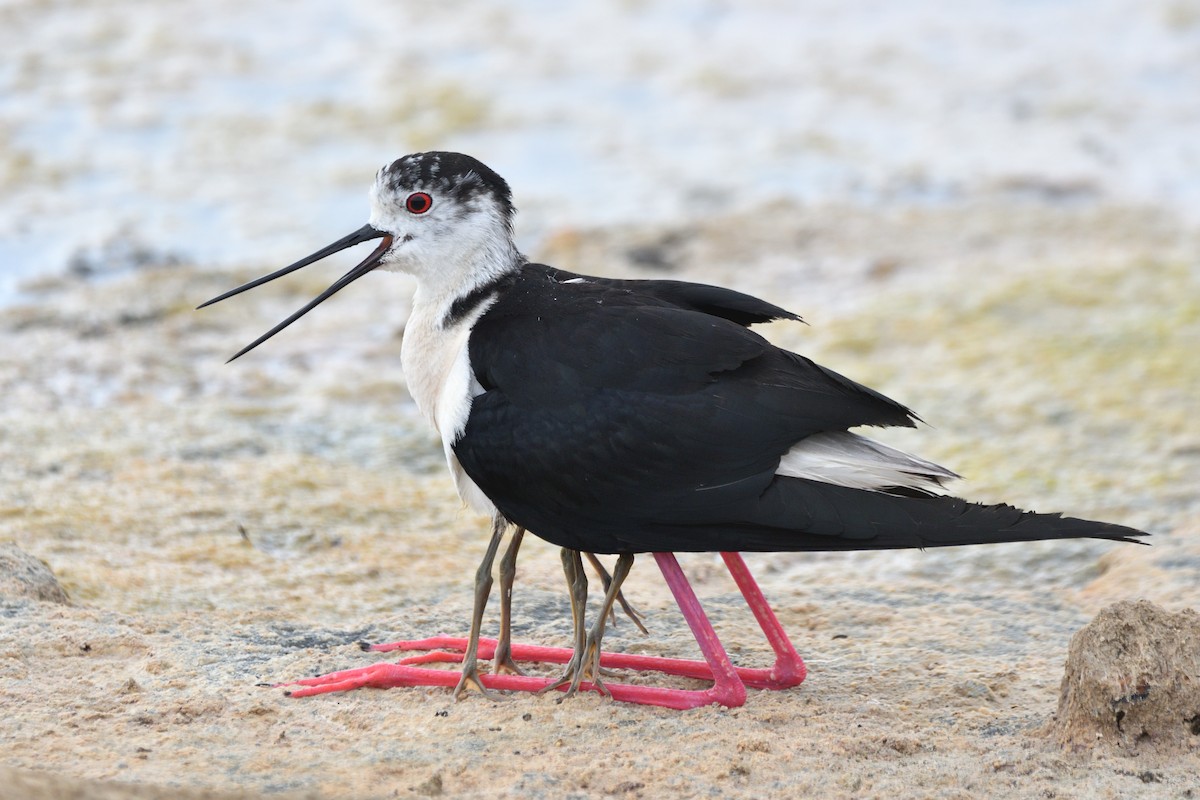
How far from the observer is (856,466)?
3648 millimetres

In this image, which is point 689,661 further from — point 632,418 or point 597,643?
point 632,418

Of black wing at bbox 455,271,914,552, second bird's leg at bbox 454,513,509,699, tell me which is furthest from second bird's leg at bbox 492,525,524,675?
black wing at bbox 455,271,914,552

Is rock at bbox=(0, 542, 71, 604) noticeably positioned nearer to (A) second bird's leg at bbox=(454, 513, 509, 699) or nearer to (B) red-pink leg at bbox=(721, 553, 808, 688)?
(A) second bird's leg at bbox=(454, 513, 509, 699)

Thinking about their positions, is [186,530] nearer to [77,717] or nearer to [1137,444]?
[77,717]

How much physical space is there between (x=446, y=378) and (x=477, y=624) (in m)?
0.66

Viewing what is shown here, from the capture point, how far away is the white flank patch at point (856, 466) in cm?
363

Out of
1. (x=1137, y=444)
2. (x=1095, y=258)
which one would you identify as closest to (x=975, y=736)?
(x=1137, y=444)

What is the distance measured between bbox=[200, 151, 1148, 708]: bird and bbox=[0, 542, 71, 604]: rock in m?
0.90

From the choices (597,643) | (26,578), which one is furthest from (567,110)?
(597,643)

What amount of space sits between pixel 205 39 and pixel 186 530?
6.38m

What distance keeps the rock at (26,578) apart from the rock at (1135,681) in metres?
2.66

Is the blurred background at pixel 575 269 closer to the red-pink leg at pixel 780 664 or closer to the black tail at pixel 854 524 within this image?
the red-pink leg at pixel 780 664

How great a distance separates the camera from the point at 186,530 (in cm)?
493

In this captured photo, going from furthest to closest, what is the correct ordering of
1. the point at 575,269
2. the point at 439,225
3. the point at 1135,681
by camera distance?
the point at 575,269
the point at 439,225
the point at 1135,681
